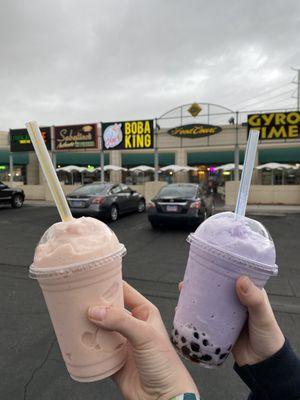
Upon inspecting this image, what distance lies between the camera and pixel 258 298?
4.05 feet

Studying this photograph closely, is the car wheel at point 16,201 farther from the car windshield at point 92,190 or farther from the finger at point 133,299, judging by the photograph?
the finger at point 133,299

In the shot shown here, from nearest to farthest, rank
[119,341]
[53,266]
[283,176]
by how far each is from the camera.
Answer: [53,266], [119,341], [283,176]

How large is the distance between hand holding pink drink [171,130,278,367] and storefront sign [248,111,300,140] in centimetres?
1669

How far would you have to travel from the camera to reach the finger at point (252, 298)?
4.01 ft

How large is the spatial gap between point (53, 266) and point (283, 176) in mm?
30806

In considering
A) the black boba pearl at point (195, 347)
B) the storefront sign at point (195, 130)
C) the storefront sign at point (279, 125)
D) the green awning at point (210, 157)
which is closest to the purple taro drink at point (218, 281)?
the black boba pearl at point (195, 347)

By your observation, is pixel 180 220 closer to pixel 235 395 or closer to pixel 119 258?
pixel 235 395

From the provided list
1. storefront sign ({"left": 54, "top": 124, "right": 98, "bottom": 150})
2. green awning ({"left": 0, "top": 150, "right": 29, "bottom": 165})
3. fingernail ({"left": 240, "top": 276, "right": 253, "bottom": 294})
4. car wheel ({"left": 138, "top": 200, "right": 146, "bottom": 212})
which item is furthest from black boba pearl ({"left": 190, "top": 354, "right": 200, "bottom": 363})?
green awning ({"left": 0, "top": 150, "right": 29, "bottom": 165})

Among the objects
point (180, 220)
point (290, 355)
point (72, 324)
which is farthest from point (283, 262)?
point (72, 324)

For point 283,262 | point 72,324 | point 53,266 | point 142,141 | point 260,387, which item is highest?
point 142,141

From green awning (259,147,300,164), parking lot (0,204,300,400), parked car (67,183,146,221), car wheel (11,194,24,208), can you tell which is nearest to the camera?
parking lot (0,204,300,400)

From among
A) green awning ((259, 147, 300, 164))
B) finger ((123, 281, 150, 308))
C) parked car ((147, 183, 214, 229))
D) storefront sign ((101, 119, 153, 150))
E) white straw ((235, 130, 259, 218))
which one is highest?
storefront sign ((101, 119, 153, 150))

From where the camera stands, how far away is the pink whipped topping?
3.98ft

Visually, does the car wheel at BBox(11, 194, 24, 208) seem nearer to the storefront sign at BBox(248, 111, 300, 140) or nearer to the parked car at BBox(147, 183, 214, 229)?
the parked car at BBox(147, 183, 214, 229)
